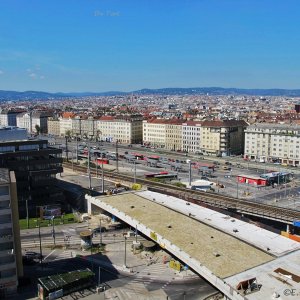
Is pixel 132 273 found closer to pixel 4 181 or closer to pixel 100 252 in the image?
pixel 100 252

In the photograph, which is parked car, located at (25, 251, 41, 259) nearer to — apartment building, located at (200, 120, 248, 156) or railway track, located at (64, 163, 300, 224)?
railway track, located at (64, 163, 300, 224)

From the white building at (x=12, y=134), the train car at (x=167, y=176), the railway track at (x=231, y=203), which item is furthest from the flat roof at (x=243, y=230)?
the train car at (x=167, y=176)

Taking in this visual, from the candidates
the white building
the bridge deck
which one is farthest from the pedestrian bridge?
the white building

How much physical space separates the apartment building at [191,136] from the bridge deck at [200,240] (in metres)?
97.9

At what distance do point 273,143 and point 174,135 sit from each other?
47967 mm

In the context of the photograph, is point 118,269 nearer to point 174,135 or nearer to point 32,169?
point 32,169

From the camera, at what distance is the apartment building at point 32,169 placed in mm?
77938

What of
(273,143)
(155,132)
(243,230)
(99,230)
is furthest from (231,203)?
(155,132)

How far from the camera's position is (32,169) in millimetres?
79750

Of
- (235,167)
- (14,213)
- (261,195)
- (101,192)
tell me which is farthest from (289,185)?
(14,213)

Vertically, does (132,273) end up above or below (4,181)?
below

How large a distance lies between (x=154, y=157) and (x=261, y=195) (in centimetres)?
5872

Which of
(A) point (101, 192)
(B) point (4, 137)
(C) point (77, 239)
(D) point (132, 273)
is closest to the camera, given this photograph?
(D) point (132, 273)

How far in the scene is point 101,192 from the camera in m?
91.3
